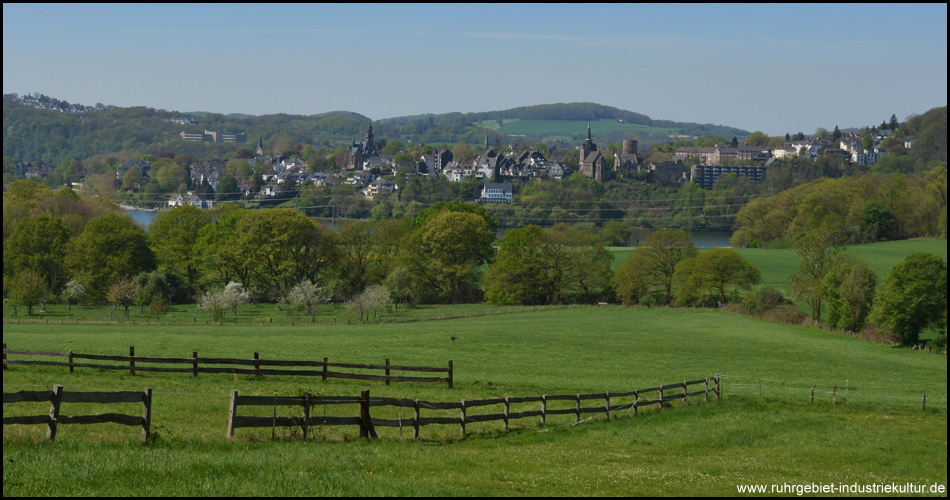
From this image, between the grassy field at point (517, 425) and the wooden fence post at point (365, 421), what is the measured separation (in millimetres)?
376

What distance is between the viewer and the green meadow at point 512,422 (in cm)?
1202

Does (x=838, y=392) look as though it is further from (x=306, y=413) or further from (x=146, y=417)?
(x=146, y=417)

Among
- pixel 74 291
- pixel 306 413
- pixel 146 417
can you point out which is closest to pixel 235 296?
pixel 74 291

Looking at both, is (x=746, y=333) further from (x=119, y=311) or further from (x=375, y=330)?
(x=119, y=311)

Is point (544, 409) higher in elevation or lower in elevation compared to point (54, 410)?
lower

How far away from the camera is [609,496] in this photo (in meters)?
12.4

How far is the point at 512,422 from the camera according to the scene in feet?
71.6

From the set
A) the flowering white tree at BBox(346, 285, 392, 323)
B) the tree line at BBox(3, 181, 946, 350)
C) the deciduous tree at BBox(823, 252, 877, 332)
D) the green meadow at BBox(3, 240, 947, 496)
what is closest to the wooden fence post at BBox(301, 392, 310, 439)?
the green meadow at BBox(3, 240, 947, 496)

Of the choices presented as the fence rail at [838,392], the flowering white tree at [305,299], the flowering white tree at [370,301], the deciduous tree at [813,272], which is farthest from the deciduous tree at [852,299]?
the flowering white tree at [305,299]

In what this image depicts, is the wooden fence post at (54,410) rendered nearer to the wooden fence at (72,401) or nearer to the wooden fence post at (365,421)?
the wooden fence at (72,401)

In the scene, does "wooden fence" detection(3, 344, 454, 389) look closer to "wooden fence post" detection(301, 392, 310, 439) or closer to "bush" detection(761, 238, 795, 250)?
"wooden fence post" detection(301, 392, 310, 439)

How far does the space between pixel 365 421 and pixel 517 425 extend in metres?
5.93

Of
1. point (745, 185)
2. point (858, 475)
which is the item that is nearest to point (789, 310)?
point (858, 475)

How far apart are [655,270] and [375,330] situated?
34290 millimetres
